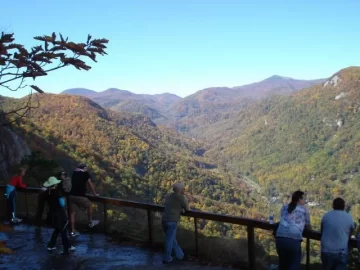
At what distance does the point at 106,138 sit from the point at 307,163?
103158mm

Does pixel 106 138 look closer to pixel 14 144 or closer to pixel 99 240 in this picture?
pixel 14 144

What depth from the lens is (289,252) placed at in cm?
537

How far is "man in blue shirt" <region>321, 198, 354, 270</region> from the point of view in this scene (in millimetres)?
5066

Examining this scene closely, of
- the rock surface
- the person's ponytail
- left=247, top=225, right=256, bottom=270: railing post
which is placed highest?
the person's ponytail

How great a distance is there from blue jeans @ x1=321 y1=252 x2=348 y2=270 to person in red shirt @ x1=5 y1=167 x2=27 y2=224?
25.2ft

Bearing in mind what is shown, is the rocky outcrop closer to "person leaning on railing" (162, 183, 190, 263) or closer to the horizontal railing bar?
the horizontal railing bar

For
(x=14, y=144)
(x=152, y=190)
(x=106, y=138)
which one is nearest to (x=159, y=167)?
(x=106, y=138)

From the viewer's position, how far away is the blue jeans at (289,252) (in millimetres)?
5336

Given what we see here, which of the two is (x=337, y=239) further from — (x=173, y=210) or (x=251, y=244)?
(x=173, y=210)

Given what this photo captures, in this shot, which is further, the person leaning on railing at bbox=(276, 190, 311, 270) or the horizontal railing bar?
the horizontal railing bar

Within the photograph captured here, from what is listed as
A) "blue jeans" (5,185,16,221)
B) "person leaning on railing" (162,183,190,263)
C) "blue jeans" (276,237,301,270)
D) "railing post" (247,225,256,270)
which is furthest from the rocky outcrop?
"blue jeans" (276,237,301,270)

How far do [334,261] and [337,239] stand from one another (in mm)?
276

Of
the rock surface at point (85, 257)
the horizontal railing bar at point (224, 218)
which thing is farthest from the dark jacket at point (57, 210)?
the horizontal railing bar at point (224, 218)

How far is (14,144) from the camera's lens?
28578 mm
